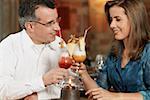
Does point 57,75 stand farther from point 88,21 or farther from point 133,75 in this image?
point 88,21

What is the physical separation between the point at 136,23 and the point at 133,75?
299 mm

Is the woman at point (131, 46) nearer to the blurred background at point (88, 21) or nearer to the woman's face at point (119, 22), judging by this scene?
the woman's face at point (119, 22)

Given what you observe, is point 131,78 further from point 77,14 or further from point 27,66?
point 77,14

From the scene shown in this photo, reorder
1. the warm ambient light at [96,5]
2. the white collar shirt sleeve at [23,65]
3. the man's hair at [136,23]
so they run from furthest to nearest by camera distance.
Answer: the warm ambient light at [96,5], the white collar shirt sleeve at [23,65], the man's hair at [136,23]

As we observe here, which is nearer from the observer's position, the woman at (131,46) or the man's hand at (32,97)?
the woman at (131,46)

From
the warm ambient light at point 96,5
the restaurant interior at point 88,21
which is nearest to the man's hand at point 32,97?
the restaurant interior at point 88,21

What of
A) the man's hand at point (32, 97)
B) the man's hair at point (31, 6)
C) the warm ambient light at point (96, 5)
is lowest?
the man's hand at point (32, 97)

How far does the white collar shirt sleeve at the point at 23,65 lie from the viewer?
2410mm

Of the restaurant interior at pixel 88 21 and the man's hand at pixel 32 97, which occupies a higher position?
the restaurant interior at pixel 88 21

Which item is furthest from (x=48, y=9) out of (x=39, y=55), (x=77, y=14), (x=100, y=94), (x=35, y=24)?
(x=77, y=14)

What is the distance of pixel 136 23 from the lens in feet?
7.50

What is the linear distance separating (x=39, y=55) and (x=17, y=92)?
33 centimetres

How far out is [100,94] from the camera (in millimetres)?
2145

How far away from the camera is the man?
242 centimetres
